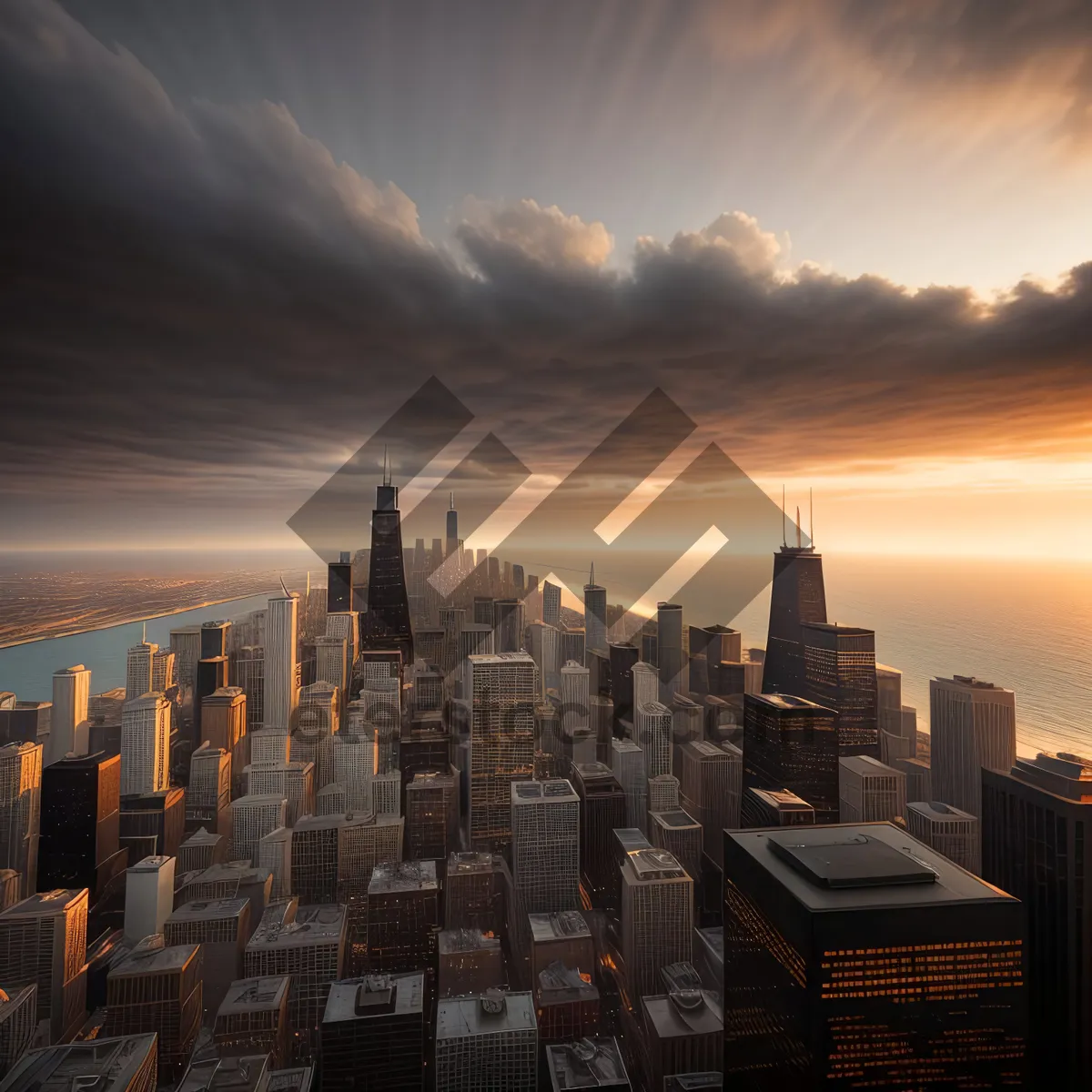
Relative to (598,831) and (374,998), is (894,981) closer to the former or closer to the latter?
(374,998)

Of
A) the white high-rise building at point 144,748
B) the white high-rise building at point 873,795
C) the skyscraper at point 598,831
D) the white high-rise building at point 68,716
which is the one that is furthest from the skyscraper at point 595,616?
the white high-rise building at point 68,716

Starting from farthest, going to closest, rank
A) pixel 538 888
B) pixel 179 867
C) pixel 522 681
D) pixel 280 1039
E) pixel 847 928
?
pixel 522 681, pixel 179 867, pixel 538 888, pixel 280 1039, pixel 847 928

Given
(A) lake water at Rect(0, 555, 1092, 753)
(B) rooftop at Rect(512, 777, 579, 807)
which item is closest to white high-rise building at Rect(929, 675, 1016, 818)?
(A) lake water at Rect(0, 555, 1092, 753)

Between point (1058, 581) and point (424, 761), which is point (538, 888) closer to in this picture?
point (424, 761)

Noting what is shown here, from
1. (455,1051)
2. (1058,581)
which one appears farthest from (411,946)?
(1058,581)

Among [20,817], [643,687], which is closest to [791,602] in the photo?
[643,687]

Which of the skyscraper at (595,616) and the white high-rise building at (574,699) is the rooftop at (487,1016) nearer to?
the white high-rise building at (574,699)
